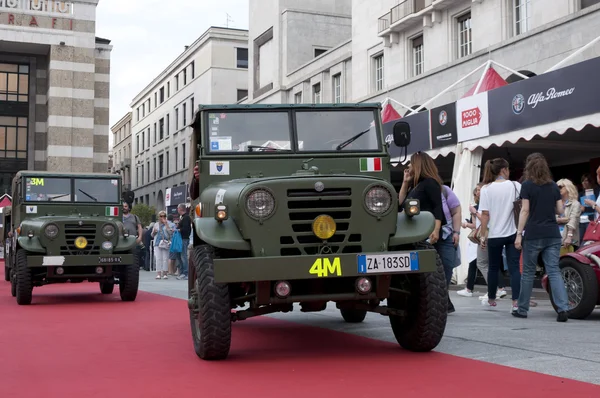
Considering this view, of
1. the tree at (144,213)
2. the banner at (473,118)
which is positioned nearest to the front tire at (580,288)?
the banner at (473,118)

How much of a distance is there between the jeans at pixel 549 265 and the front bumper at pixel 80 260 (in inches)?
255

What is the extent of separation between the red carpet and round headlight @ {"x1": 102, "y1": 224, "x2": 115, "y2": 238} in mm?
3640

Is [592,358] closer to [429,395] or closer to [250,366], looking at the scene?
[429,395]

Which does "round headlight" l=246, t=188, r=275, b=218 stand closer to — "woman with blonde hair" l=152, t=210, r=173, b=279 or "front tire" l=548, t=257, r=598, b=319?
"front tire" l=548, t=257, r=598, b=319

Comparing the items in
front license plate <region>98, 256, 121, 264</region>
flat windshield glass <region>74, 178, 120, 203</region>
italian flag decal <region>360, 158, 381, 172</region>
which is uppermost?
flat windshield glass <region>74, 178, 120, 203</region>

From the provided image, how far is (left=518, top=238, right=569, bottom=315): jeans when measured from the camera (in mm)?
8062

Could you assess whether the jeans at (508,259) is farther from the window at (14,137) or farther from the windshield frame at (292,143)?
the window at (14,137)

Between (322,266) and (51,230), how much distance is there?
7524 millimetres

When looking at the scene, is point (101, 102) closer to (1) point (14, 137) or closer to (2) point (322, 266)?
(1) point (14, 137)

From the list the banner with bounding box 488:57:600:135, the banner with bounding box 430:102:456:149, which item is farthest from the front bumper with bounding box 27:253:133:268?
the banner with bounding box 488:57:600:135

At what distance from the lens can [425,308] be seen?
5.75m

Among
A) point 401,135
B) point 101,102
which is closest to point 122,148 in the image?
point 101,102

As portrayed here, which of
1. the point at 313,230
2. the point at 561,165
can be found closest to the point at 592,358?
the point at 313,230

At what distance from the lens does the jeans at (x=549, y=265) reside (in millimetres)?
8062
